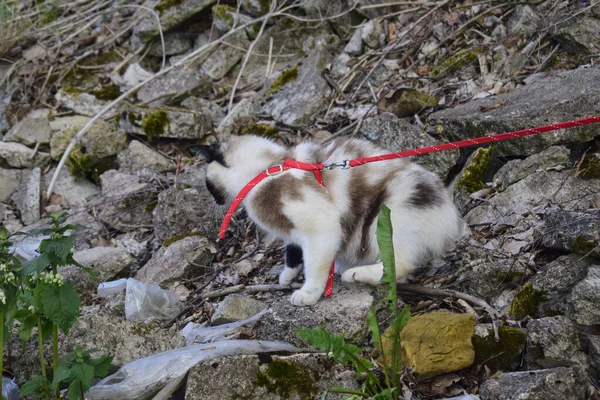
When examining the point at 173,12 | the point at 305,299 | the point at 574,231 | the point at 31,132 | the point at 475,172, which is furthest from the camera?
the point at 173,12

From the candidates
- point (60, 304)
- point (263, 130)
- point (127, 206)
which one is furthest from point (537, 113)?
point (127, 206)

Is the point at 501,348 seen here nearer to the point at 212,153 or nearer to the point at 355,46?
the point at 212,153

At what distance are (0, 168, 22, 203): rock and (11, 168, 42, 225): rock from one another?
10cm

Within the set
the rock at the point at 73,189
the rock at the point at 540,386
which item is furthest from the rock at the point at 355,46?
the rock at the point at 540,386

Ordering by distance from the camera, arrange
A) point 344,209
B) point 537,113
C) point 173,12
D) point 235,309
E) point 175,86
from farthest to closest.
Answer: point 173,12, point 175,86, point 537,113, point 235,309, point 344,209

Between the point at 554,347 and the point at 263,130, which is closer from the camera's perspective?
the point at 554,347

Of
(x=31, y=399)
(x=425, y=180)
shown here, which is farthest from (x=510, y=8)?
(x=31, y=399)

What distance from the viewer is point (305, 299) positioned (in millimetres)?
3939

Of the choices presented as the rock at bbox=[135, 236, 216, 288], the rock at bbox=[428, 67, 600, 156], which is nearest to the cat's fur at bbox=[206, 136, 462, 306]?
the rock at bbox=[135, 236, 216, 288]

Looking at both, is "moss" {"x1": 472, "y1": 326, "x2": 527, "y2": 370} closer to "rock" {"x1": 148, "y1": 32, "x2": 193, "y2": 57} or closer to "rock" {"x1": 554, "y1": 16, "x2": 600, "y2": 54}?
"rock" {"x1": 554, "y1": 16, "x2": 600, "y2": 54}

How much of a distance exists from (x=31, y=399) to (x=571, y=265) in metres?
3.02

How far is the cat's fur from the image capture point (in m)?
3.99

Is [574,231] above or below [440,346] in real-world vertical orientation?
above

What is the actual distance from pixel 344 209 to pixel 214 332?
1.10 meters
